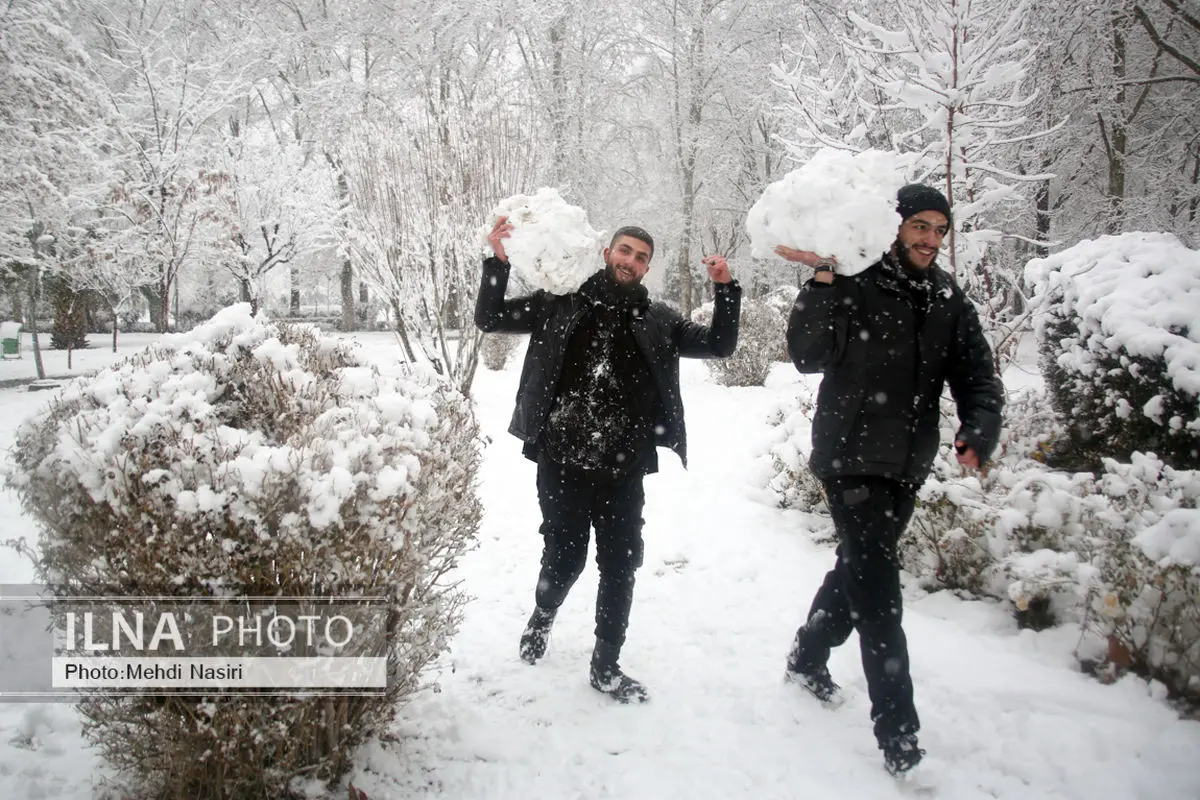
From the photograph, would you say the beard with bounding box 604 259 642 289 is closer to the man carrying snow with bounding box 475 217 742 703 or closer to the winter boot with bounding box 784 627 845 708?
the man carrying snow with bounding box 475 217 742 703

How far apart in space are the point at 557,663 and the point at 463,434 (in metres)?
1.10

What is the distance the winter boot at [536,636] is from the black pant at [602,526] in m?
0.30

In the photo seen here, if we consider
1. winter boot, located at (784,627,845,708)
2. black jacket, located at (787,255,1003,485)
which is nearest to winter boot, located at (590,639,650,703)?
winter boot, located at (784,627,845,708)

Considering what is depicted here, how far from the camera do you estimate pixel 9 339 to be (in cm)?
1348

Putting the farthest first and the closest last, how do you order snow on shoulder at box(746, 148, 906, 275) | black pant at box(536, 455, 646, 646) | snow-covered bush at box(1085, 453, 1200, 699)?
black pant at box(536, 455, 646, 646) < snow-covered bush at box(1085, 453, 1200, 699) < snow on shoulder at box(746, 148, 906, 275)

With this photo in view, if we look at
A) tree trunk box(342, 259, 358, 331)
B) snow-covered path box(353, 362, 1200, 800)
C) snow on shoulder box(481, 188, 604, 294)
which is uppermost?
tree trunk box(342, 259, 358, 331)

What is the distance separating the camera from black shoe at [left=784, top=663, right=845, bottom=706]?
2432 mm

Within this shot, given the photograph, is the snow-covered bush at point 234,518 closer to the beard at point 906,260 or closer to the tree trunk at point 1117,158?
the beard at point 906,260

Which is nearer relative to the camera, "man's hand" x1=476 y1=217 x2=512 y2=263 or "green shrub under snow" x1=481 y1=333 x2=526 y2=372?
"man's hand" x1=476 y1=217 x2=512 y2=263

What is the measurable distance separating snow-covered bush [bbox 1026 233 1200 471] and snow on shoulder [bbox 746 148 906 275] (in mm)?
2496

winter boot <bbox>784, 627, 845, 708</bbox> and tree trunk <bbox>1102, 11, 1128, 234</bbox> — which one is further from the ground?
tree trunk <bbox>1102, 11, 1128, 234</bbox>

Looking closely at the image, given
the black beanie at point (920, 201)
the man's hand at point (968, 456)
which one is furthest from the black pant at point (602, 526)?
the black beanie at point (920, 201)

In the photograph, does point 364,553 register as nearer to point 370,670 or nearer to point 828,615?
point 370,670

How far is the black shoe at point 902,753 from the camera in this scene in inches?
79.7
